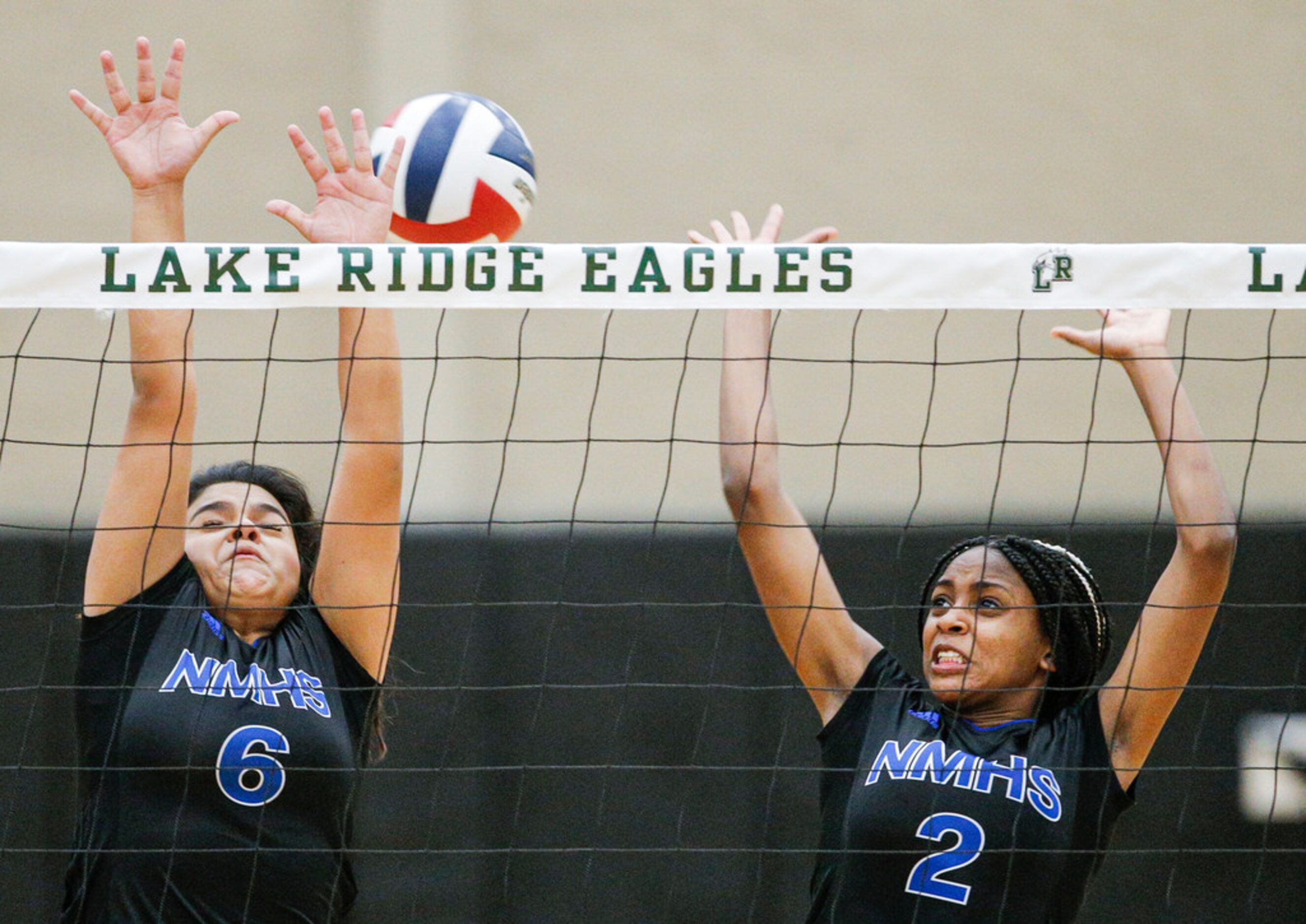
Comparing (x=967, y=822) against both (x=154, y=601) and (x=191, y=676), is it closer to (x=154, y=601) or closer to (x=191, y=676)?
(x=191, y=676)

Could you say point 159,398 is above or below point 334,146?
below

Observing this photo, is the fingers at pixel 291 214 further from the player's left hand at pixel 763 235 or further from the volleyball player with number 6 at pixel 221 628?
the player's left hand at pixel 763 235

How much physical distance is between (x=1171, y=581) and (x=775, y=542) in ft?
2.61

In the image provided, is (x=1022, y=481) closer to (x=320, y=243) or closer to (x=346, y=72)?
(x=346, y=72)

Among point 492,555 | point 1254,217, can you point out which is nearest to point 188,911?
point 492,555

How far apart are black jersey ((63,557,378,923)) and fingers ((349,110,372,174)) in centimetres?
100

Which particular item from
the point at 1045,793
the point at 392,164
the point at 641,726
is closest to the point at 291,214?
the point at 392,164

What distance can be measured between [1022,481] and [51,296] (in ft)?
15.8

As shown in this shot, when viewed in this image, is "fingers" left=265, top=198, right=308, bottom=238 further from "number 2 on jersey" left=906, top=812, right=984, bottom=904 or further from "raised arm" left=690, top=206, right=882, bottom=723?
"number 2 on jersey" left=906, top=812, right=984, bottom=904

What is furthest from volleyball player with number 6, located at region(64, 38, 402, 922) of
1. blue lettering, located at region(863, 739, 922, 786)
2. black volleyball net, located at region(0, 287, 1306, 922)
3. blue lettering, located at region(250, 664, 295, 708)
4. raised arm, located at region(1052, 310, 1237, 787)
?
black volleyball net, located at region(0, 287, 1306, 922)

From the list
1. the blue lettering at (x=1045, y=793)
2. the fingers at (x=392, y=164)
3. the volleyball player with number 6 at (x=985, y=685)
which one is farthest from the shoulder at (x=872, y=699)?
the fingers at (x=392, y=164)

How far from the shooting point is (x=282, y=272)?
339 cm

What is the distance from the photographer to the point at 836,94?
24.6ft

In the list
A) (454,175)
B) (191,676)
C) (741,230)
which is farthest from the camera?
(454,175)
